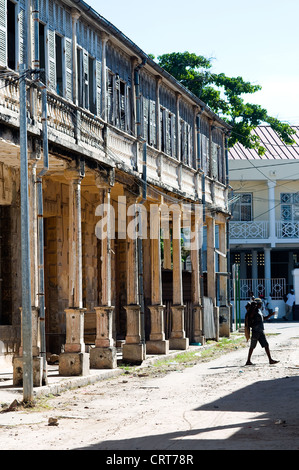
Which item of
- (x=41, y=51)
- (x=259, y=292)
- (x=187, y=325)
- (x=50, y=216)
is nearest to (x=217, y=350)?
(x=187, y=325)

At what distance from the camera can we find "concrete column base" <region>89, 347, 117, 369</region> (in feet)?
59.6

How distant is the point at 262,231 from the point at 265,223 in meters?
0.55

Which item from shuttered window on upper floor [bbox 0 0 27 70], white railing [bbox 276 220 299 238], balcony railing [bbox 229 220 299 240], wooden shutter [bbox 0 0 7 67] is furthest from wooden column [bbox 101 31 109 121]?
white railing [bbox 276 220 299 238]

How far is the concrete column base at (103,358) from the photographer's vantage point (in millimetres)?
18156

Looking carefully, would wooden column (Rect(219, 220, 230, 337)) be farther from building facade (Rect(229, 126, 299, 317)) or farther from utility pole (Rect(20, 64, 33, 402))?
utility pole (Rect(20, 64, 33, 402))

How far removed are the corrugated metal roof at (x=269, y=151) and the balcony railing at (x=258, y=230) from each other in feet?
14.4

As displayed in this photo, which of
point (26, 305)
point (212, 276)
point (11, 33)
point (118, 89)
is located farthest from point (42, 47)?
point (212, 276)

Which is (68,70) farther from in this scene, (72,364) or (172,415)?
(172,415)

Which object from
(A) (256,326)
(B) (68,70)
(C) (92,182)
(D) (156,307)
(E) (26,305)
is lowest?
(A) (256,326)

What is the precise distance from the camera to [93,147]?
18.0 m

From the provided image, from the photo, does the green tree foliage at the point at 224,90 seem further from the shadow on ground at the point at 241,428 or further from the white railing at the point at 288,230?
the shadow on ground at the point at 241,428

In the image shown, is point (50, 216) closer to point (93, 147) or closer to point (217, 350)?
point (93, 147)

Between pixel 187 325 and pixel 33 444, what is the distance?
1756 centimetres

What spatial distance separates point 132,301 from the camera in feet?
66.6
